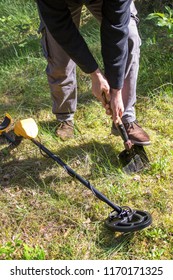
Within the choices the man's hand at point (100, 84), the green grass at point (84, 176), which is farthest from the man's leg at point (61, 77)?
the man's hand at point (100, 84)

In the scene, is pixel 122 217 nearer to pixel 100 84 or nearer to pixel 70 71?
pixel 100 84

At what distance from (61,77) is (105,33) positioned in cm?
79

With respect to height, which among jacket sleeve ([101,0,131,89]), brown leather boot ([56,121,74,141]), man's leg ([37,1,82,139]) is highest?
jacket sleeve ([101,0,131,89])

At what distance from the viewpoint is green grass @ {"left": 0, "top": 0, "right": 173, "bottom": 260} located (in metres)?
2.30

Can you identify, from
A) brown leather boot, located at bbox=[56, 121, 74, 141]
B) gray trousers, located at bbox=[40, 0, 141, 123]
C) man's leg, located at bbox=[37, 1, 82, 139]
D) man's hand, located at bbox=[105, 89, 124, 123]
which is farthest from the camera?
brown leather boot, located at bbox=[56, 121, 74, 141]

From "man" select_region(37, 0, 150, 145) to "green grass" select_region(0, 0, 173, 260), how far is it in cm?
26

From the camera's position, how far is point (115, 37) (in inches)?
85.2

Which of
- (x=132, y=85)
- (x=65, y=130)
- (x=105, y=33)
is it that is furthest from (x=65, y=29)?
(x=65, y=130)

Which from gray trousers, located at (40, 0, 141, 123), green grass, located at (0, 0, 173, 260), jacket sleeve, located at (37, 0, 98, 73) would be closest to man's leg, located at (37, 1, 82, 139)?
gray trousers, located at (40, 0, 141, 123)

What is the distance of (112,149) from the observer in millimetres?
2939

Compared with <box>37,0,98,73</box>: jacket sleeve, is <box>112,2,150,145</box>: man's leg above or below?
below

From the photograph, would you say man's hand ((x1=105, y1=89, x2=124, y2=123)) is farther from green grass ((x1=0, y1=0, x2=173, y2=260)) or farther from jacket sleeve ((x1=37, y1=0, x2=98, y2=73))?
green grass ((x1=0, y1=0, x2=173, y2=260))

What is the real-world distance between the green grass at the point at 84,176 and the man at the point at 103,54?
261mm

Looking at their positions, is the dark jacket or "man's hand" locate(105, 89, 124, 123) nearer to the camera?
the dark jacket
